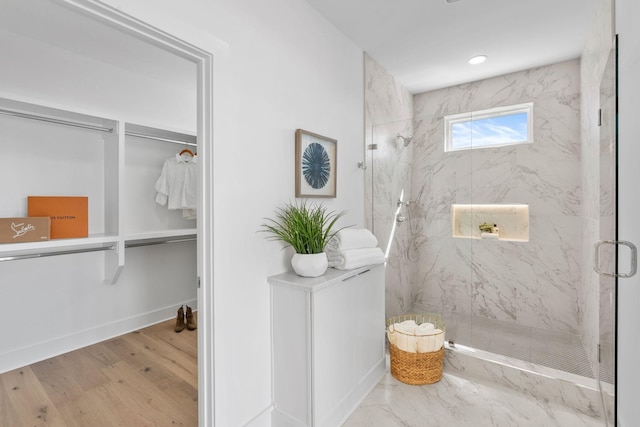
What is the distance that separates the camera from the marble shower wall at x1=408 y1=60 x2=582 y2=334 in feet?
7.98

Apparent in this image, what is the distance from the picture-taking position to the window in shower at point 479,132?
2.54 m

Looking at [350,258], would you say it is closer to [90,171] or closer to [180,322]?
[180,322]

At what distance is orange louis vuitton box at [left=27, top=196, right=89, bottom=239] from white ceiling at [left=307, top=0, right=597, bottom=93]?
2.22 m

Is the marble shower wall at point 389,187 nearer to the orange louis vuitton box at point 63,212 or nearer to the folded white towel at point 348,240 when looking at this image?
the folded white towel at point 348,240

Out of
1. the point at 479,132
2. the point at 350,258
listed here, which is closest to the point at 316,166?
the point at 350,258

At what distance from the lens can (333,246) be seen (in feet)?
6.55

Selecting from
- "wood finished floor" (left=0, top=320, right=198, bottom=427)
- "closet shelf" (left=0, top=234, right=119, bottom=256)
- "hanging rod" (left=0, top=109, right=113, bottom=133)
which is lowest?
"wood finished floor" (left=0, top=320, right=198, bottom=427)

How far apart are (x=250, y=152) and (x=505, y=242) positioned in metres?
2.14

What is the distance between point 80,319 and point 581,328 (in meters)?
4.04

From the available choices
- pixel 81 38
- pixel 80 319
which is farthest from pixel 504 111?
pixel 80 319

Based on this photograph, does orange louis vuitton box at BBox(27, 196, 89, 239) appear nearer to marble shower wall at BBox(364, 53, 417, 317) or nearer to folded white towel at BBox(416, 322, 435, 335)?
marble shower wall at BBox(364, 53, 417, 317)

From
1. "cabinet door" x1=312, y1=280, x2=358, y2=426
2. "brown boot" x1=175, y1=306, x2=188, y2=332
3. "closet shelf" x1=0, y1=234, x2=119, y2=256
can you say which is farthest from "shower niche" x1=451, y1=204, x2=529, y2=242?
"closet shelf" x1=0, y1=234, x2=119, y2=256

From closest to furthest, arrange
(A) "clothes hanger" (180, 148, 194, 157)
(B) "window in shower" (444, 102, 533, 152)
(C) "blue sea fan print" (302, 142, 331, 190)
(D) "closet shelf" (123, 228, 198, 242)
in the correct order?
1. (C) "blue sea fan print" (302, 142, 331, 190)
2. (B) "window in shower" (444, 102, 533, 152)
3. (D) "closet shelf" (123, 228, 198, 242)
4. (A) "clothes hanger" (180, 148, 194, 157)

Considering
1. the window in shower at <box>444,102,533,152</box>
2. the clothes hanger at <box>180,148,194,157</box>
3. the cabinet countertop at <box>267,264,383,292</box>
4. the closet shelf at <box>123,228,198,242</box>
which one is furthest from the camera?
the clothes hanger at <box>180,148,194,157</box>
